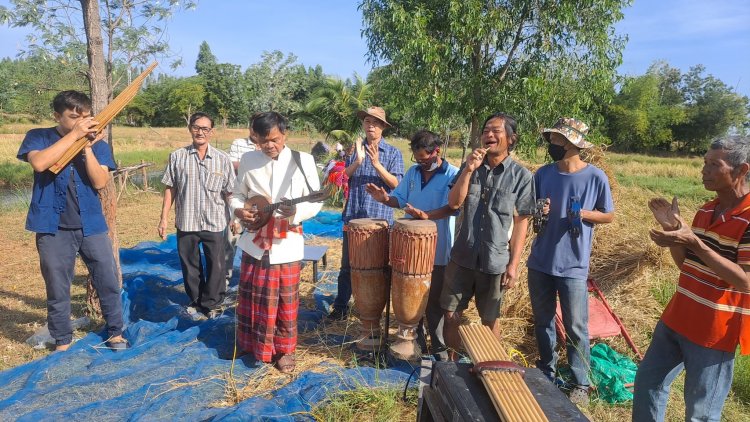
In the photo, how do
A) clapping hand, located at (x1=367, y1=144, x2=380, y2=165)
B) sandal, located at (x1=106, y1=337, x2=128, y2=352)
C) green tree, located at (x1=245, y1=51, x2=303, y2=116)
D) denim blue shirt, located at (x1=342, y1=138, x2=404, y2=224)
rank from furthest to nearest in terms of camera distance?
green tree, located at (x1=245, y1=51, x2=303, y2=116)
denim blue shirt, located at (x1=342, y1=138, x2=404, y2=224)
clapping hand, located at (x1=367, y1=144, x2=380, y2=165)
sandal, located at (x1=106, y1=337, x2=128, y2=352)

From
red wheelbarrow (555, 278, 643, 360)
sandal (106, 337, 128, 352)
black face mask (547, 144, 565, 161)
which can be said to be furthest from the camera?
sandal (106, 337, 128, 352)

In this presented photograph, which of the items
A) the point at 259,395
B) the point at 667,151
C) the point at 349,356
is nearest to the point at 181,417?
the point at 259,395

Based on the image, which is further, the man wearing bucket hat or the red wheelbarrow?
the red wheelbarrow

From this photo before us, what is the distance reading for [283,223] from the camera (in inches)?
140

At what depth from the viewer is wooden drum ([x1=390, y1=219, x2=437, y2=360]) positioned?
3.30m

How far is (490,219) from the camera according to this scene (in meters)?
3.27

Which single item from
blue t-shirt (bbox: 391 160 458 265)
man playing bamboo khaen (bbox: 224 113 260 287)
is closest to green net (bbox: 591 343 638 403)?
blue t-shirt (bbox: 391 160 458 265)

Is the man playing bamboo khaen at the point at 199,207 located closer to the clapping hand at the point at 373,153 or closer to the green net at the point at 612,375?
the clapping hand at the point at 373,153

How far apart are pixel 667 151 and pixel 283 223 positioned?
4118 centimetres

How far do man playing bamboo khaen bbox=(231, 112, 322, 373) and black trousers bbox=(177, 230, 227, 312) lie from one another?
107cm

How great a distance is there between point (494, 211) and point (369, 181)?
1398 mm

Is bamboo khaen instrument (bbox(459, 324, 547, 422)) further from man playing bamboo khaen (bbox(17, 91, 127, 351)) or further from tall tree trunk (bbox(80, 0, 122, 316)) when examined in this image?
tall tree trunk (bbox(80, 0, 122, 316))

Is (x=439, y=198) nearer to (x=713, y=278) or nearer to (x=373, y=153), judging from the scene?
(x=373, y=153)

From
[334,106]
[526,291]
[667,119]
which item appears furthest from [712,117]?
[526,291]
